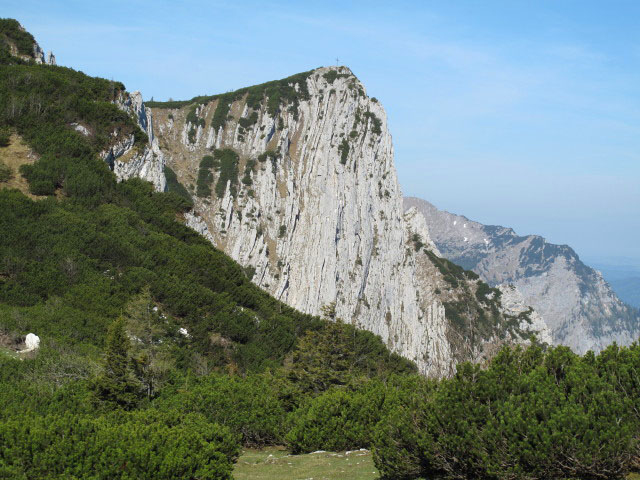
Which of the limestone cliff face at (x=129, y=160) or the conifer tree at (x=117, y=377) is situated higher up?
the limestone cliff face at (x=129, y=160)

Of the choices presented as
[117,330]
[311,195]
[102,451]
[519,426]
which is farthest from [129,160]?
[311,195]

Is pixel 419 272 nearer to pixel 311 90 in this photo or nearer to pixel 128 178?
pixel 311 90

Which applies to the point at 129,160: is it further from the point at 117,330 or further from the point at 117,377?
the point at 117,377

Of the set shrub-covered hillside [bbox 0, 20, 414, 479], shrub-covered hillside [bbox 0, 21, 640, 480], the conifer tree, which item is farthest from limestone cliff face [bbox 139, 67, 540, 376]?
the conifer tree

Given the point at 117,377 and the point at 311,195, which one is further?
the point at 311,195

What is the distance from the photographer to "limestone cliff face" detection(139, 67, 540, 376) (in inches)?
4589

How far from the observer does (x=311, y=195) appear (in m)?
125

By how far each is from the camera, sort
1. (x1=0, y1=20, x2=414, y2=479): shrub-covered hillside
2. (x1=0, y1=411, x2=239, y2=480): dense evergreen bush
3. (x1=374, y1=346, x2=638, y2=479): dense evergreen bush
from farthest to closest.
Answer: (x1=0, y1=20, x2=414, y2=479): shrub-covered hillside → (x1=0, y1=411, x2=239, y2=480): dense evergreen bush → (x1=374, y1=346, x2=638, y2=479): dense evergreen bush

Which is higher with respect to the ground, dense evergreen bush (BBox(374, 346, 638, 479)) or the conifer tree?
dense evergreen bush (BBox(374, 346, 638, 479))

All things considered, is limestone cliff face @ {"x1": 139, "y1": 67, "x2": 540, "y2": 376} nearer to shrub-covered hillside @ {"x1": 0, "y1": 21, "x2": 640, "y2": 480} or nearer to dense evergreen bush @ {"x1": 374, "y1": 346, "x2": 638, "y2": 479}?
shrub-covered hillside @ {"x1": 0, "y1": 21, "x2": 640, "y2": 480}

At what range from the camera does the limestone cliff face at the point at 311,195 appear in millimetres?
116562

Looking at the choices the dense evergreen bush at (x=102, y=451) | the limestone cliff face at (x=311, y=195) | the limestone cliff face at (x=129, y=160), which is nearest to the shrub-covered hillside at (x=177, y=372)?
the dense evergreen bush at (x=102, y=451)

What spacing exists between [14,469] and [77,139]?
42.9 m

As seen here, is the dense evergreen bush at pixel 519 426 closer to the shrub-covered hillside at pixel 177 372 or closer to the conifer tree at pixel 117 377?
the shrub-covered hillside at pixel 177 372
